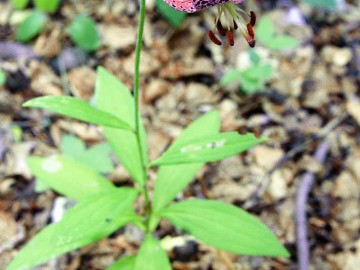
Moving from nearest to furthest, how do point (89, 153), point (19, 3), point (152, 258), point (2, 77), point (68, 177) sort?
point (152, 258), point (68, 177), point (89, 153), point (2, 77), point (19, 3)

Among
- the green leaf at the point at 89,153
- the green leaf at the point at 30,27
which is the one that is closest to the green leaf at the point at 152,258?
the green leaf at the point at 89,153

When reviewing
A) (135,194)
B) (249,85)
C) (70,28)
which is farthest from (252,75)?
(135,194)

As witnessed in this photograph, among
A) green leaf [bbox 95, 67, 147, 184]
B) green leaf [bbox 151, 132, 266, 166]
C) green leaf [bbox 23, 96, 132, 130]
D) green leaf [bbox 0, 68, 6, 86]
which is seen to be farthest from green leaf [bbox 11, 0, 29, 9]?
green leaf [bbox 151, 132, 266, 166]

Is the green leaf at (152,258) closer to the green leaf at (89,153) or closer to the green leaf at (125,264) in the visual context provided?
the green leaf at (125,264)

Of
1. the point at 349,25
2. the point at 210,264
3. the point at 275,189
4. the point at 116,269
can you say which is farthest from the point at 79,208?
the point at 349,25

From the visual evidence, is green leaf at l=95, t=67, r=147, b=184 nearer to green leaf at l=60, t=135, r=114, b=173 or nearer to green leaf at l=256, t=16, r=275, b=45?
green leaf at l=60, t=135, r=114, b=173

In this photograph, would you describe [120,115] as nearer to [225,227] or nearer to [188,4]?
[225,227]
